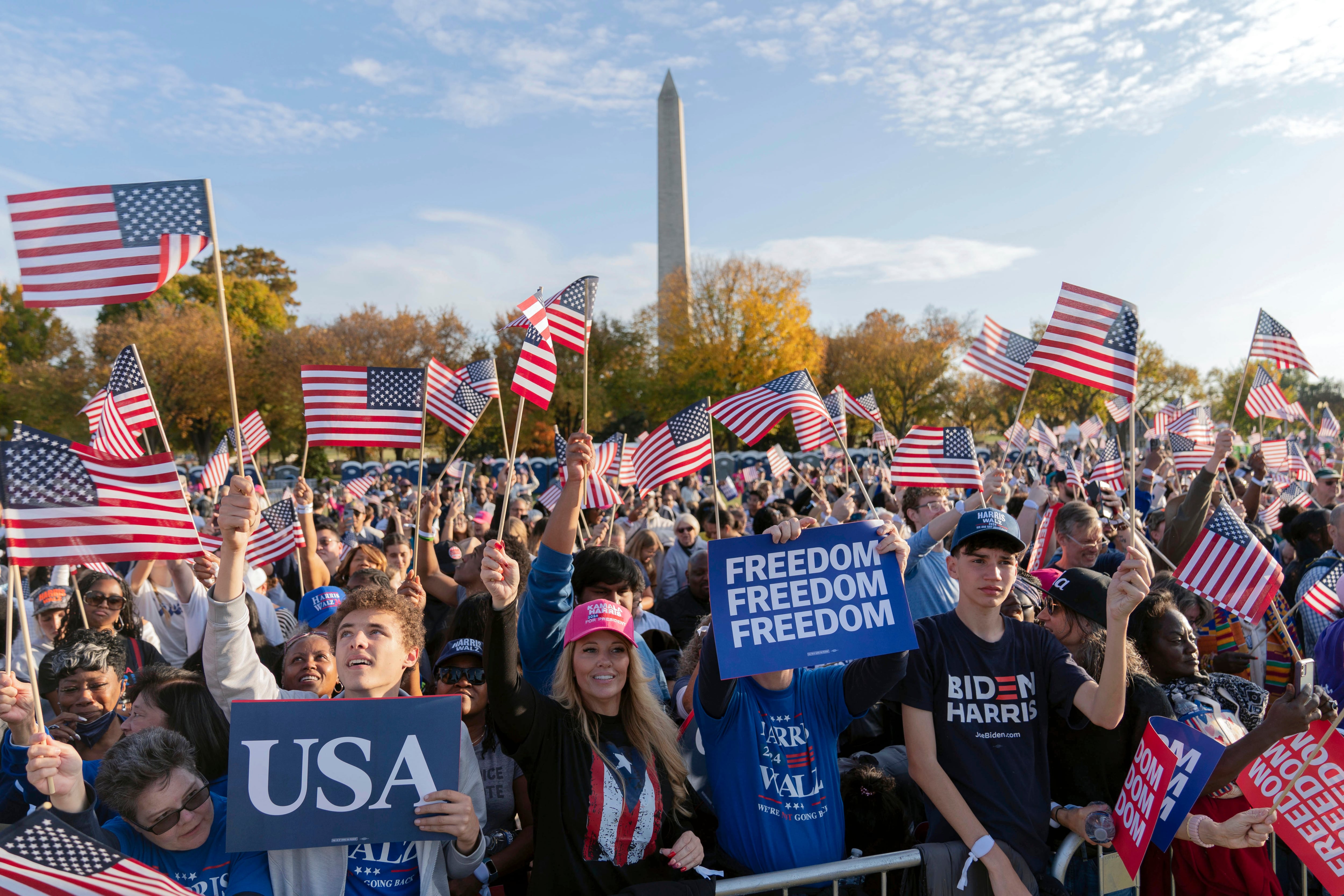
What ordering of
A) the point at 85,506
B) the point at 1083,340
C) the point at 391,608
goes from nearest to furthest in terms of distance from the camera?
the point at 391,608 < the point at 85,506 < the point at 1083,340

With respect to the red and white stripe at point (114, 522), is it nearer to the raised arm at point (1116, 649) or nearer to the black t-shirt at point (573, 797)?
the black t-shirt at point (573, 797)

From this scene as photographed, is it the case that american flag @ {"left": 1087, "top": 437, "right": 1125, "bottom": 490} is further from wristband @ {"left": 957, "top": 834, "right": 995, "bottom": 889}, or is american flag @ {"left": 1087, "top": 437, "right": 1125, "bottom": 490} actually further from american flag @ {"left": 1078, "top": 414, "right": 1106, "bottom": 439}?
american flag @ {"left": 1078, "top": 414, "right": 1106, "bottom": 439}

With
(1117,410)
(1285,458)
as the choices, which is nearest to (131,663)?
(1285,458)

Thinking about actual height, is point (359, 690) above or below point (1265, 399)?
below

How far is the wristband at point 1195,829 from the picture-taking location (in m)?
3.20

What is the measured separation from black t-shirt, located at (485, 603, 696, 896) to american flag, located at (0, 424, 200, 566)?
1.96m

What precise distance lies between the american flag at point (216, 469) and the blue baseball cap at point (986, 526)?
40.6 feet

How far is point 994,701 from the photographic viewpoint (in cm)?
339

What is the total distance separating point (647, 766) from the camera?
317 centimetres

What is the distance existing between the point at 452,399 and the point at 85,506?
22.0 ft

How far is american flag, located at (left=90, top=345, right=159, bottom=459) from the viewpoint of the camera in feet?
25.3

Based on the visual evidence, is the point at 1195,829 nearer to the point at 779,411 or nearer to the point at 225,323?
the point at 225,323

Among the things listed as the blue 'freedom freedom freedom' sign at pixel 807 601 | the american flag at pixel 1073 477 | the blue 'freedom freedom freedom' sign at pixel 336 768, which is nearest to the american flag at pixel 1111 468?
the american flag at pixel 1073 477

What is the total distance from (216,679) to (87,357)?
4979 cm
